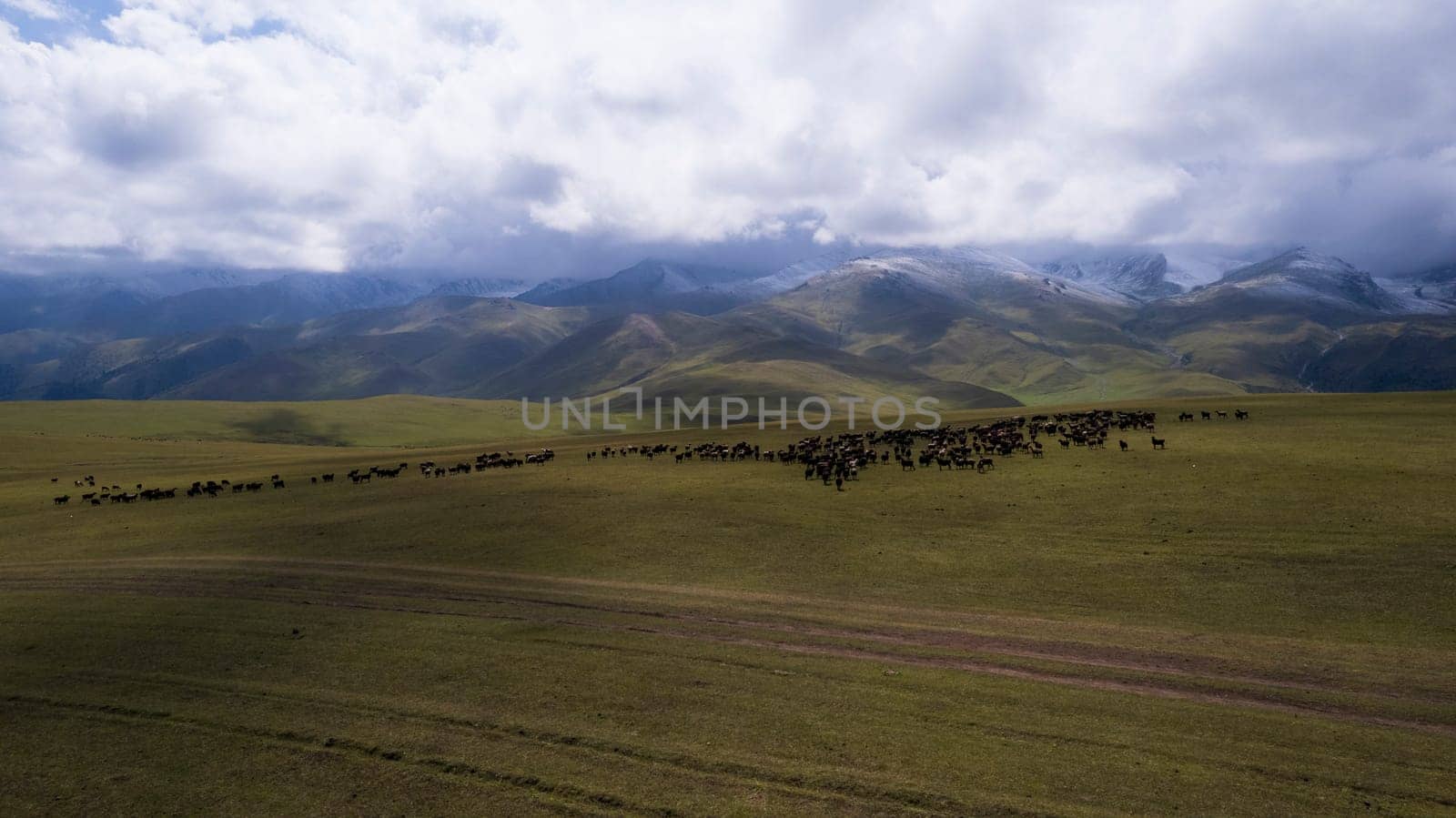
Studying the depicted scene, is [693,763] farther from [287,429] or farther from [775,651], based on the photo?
[287,429]

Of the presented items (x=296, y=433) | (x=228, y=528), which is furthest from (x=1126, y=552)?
(x=296, y=433)

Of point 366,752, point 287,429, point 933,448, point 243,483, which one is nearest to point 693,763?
point 366,752

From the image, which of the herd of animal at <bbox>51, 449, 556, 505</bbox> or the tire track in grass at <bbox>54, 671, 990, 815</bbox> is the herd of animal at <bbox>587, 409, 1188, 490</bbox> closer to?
the herd of animal at <bbox>51, 449, 556, 505</bbox>

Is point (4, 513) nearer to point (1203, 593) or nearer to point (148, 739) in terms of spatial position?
point (148, 739)

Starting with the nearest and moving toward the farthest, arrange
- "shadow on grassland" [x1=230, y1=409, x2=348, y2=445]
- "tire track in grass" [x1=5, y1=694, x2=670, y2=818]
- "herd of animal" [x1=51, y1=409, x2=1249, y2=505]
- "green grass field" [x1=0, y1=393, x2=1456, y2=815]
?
1. "tire track in grass" [x1=5, y1=694, x2=670, y2=818]
2. "green grass field" [x1=0, y1=393, x2=1456, y2=815]
3. "herd of animal" [x1=51, y1=409, x2=1249, y2=505]
4. "shadow on grassland" [x1=230, y1=409, x2=348, y2=445]

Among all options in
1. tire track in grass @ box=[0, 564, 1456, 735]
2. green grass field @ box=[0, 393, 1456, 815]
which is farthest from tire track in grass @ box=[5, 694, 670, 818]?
tire track in grass @ box=[0, 564, 1456, 735]
